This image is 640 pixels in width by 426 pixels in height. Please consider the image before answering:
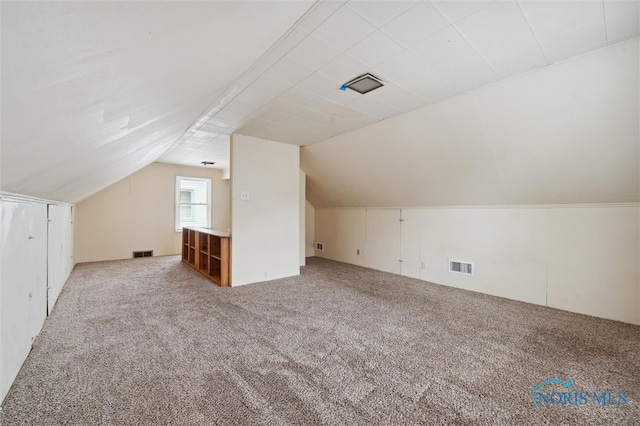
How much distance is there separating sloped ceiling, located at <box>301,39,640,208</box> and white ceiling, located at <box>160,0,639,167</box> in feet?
0.62

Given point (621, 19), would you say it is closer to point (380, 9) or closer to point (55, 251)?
point (380, 9)

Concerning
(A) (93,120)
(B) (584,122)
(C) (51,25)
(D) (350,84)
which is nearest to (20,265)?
(A) (93,120)

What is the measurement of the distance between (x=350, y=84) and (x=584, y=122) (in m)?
2.19

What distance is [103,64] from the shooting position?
3.14 ft

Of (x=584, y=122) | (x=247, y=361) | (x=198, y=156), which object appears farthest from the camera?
(x=198, y=156)

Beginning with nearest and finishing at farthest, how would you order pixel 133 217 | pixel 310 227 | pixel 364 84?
1. pixel 364 84
2. pixel 133 217
3. pixel 310 227

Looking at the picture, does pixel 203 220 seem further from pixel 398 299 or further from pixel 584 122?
pixel 584 122

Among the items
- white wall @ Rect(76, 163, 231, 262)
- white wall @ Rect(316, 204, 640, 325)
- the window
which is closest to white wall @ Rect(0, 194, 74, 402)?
white wall @ Rect(76, 163, 231, 262)

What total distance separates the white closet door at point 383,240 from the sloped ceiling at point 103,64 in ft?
12.8

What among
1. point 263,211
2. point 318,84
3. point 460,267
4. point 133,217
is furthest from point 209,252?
point 460,267

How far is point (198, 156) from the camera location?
233 inches

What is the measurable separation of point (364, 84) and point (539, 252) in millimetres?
3103

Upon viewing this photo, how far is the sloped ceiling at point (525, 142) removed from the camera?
2244 millimetres

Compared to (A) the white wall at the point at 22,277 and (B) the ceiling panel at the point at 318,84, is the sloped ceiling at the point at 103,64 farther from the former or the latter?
(B) the ceiling panel at the point at 318,84
